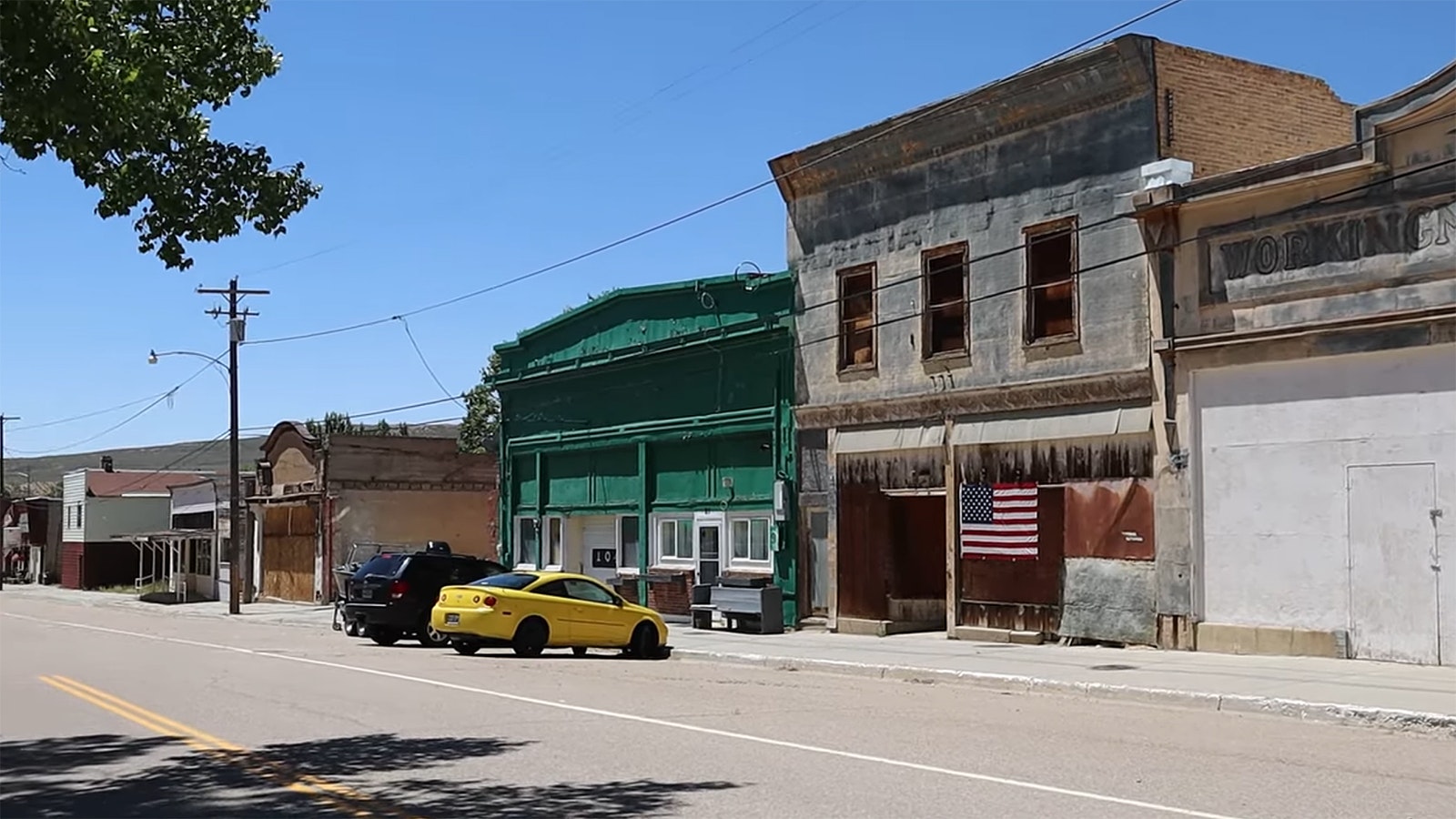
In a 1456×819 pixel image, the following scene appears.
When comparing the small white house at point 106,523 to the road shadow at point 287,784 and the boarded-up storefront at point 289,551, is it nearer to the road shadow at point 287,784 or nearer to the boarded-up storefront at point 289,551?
the boarded-up storefront at point 289,551

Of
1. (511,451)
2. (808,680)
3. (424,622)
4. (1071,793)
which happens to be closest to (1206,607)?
(808,680)

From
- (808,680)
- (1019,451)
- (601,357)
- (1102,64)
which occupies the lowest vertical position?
(808,680)

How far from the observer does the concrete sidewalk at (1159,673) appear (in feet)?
48.2

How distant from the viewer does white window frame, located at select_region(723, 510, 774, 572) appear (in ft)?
94.9

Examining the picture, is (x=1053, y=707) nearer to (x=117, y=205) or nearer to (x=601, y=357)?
(x=117, y=205)

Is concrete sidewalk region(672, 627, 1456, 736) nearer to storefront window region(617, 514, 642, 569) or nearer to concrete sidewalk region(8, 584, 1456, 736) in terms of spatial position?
concrete sidewalk region(8, 584, 1456, 736)

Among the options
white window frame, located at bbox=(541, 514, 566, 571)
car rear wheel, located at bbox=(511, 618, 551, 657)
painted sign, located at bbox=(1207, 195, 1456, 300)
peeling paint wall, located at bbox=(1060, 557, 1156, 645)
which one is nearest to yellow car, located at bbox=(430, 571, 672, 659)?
car rear wheel, located at bbox=(511, 618, 551, 657)

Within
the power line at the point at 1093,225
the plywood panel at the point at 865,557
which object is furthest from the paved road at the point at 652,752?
the power line at the point at 1093,225

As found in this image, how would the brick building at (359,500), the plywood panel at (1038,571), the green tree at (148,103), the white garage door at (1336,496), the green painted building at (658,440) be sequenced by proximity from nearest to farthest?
the green tree at (148,103), the white garage door at (1336,496), the plywood panel at (1038,571), the green painted building at (658,440), the brick building at (359,500)

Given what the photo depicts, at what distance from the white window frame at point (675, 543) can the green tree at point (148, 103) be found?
20597 millimetres

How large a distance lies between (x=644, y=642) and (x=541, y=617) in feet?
5.77

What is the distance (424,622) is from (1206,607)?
1333 cm

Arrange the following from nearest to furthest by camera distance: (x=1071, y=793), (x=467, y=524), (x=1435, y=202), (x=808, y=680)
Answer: (x=1071, y=793)
(x=1435, y=202)
(x=808, y=680)
(x=467, y=524)

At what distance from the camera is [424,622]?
87.7 feet
